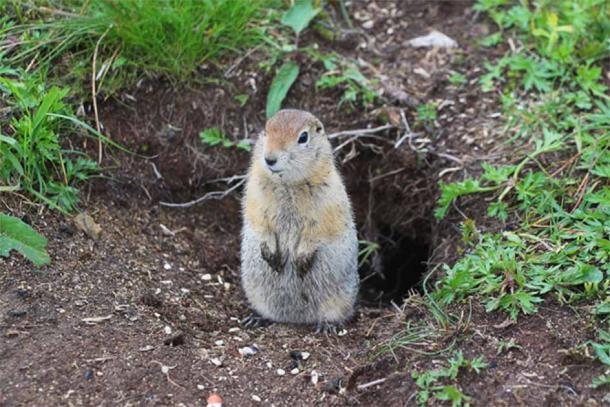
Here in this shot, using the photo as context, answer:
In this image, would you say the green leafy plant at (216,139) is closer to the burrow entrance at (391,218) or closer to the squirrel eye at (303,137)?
the burrow entrance at (391,218)

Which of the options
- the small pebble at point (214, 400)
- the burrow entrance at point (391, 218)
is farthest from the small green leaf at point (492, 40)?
the small pebble at point (214, 400)

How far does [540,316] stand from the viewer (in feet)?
13.7

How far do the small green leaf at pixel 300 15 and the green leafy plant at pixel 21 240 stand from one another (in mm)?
2582

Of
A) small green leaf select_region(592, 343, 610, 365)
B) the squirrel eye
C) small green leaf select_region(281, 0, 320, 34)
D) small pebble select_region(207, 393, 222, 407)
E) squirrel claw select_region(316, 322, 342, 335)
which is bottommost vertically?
squirrel claw select_region(316, 322, 342, 335)

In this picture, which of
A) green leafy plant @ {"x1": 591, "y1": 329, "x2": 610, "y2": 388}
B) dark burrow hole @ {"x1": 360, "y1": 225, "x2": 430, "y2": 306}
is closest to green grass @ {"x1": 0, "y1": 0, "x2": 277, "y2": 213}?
dark burrow hole @ {"x1": 360, "y1": 225, "x2": 430, "y2": 306}

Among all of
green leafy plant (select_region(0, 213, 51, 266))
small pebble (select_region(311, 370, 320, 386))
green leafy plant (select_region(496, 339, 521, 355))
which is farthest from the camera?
green leafy plant (select_region(0, 213, 51, 266))

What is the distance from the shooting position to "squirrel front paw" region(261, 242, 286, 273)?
4949mm

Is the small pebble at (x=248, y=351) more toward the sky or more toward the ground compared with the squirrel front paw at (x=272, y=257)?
more toward the ground

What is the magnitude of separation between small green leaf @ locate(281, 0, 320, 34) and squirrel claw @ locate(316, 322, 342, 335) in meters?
2.22

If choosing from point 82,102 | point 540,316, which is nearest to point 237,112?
point 82,102

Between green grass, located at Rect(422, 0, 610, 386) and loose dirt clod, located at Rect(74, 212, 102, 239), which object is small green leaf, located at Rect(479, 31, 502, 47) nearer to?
green grass, located at Rect(422, 0, 610, 386)

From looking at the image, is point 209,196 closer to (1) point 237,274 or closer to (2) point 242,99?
(1) point 237,274

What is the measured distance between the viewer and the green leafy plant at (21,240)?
→ 433 centimetres

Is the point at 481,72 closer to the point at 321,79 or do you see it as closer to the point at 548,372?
the point at 321,79
